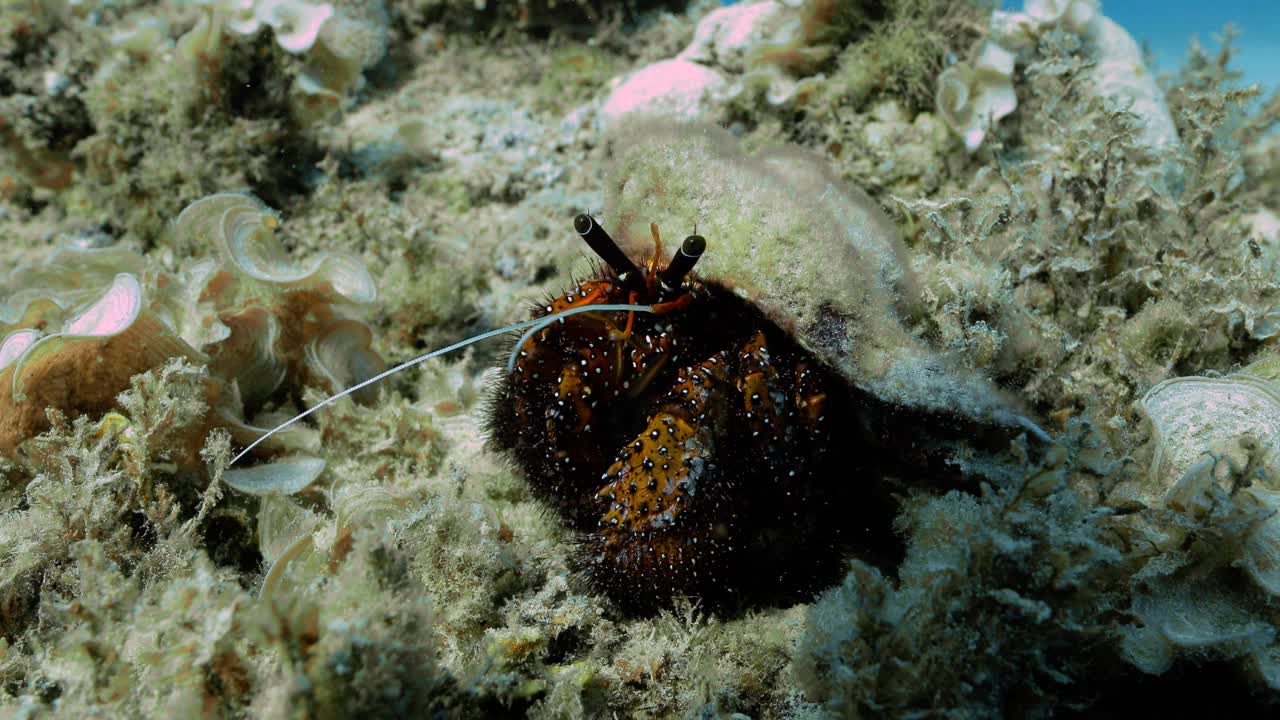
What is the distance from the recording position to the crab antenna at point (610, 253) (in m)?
2.13

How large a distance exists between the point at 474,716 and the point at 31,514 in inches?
66.1

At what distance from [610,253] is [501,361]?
2.15ft

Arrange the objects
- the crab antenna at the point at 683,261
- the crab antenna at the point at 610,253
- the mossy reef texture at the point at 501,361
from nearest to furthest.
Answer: the mossy reef texture at the point at 501,361 → the crab antenna at the point at 683,261 → the crab antenna at the point at 610,253

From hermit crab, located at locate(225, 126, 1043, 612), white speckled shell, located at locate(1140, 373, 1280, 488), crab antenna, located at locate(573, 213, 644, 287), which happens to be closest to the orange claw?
hermit crab, located at locate(225, 126, 1043, 612)

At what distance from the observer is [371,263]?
3.94 meters

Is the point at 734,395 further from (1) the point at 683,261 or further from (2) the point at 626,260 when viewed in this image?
(2) the point at 626,260

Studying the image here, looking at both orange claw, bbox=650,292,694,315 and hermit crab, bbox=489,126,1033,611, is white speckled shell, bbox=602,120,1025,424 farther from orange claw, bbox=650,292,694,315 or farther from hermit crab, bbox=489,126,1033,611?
orange claw, bbox=650,292,694,315

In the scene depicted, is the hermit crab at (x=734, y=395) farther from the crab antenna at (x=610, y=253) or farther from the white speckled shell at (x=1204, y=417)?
the white speckled shell at (x=1204, y=417)

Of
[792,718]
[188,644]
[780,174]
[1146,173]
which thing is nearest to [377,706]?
[188,644]

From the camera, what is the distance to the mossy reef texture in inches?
67.1

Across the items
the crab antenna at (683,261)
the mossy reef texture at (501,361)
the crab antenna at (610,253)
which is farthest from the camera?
the crab antenna at (610,253)

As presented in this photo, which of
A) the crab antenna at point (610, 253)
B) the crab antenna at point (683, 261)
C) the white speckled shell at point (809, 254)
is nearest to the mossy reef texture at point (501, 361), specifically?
the white speckled shell at point (809, 254)

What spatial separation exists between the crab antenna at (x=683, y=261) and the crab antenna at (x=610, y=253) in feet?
0.31

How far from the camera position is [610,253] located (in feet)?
7.25
